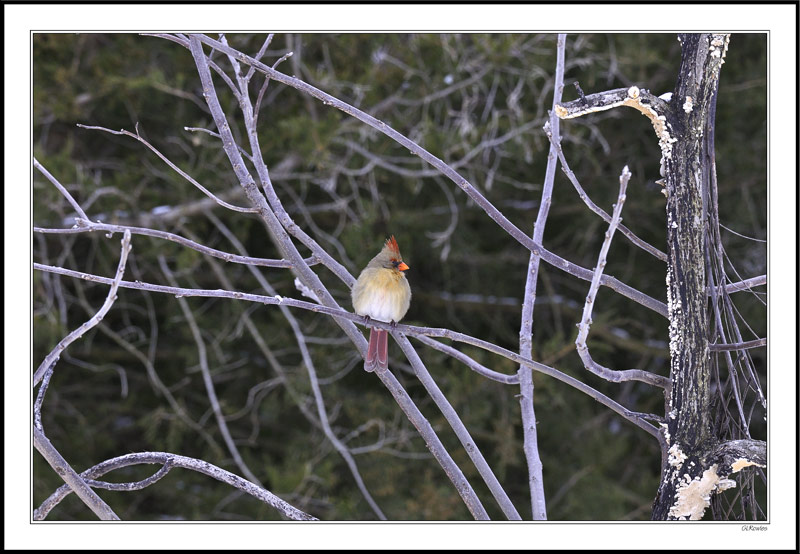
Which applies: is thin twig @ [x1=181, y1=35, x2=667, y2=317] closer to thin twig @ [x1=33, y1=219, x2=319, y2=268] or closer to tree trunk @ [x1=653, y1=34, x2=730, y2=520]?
tree trunk @ [x1=653, y1=34, x2=730, y2=520]

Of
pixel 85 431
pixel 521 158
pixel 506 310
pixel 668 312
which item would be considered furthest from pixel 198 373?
pixel 668 312

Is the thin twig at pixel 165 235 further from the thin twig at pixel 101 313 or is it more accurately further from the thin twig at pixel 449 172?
the thin twig at pixel 449 172

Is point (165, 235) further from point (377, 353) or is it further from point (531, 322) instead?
point (531, 322)

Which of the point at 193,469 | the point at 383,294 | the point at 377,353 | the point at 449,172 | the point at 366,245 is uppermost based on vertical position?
the point at 366,245

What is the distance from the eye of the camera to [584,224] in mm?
4293

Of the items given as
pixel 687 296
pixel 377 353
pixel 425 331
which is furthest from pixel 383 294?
pixel 687 296

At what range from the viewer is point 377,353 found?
167 cm

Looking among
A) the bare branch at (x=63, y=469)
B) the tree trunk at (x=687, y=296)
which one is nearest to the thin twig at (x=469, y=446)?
the tree trunk at (x=687, y=296)

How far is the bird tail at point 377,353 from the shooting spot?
1584mm

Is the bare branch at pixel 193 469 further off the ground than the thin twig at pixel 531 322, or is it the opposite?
the thin twig at pixel 531 322

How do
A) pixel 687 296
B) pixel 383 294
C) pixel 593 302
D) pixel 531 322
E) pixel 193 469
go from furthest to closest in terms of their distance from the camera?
pixel 383 294
pixel 531 322
pixel 193 469
pixel 687 296
pixel 593 302

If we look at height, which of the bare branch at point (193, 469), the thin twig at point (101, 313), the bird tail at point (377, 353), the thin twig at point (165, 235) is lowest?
the bare branch at point (193, 469)

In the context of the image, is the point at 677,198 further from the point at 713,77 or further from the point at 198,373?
the point at 198,373

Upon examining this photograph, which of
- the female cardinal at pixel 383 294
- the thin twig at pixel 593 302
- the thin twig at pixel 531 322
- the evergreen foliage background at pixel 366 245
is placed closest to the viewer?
the thin twig at pixel 593 302
